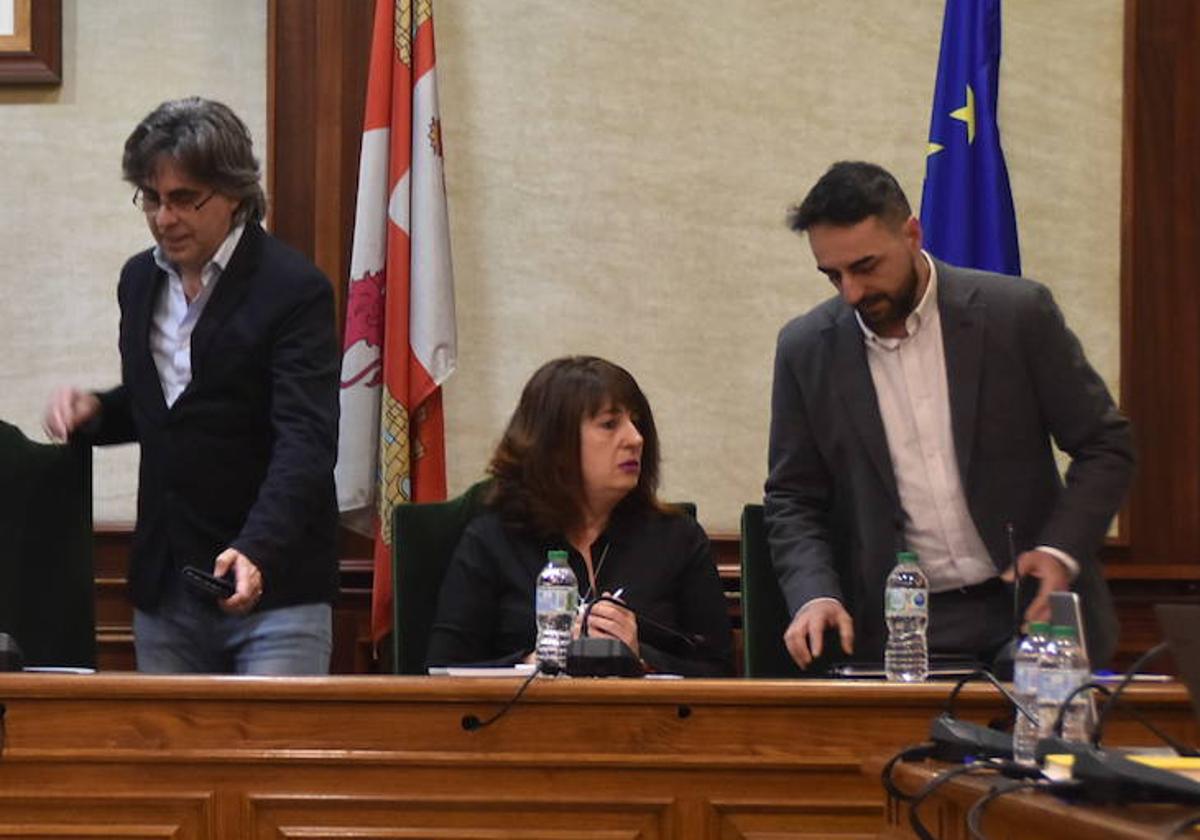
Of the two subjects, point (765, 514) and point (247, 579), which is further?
point (765, 514)

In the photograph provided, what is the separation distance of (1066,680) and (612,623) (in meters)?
1.30

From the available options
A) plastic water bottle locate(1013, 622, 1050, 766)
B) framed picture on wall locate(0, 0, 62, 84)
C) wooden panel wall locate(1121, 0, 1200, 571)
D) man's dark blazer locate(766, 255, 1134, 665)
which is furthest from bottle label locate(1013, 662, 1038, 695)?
framed picture on wall locate(0, 0, 62, 84)

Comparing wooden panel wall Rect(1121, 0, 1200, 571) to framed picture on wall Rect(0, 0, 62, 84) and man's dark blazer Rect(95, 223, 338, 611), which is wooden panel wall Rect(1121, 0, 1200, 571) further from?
framed picture on wall Rect(0, 0, 62, 84)

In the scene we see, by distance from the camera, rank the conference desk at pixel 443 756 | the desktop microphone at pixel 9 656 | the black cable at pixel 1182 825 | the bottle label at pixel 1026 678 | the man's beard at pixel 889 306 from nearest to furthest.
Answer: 1. the black cable at pixel 1182 825
2. the bottle label at pixel 1026 678
3. the conference desk at pixel 443 756
4. the desktop microphone at pixel 9 656
5. the man's beard at pixel 889 306

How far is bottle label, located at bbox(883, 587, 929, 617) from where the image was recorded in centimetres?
354

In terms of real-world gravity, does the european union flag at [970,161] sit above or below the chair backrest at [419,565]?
above

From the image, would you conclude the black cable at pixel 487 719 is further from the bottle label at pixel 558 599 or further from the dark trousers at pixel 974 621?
the dark trousers at pixel 974 621

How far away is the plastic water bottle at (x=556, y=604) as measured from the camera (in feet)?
11.7

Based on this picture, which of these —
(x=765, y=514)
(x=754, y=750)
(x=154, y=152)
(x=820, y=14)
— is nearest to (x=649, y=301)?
(x=820, y=14)

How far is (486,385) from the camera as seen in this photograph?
4.92 m

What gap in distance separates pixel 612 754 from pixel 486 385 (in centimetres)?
204

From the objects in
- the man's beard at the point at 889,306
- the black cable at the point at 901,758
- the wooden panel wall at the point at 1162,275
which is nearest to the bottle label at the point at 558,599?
the man's beard at the point at 889,306

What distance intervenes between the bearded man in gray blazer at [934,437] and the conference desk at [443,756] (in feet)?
1.60

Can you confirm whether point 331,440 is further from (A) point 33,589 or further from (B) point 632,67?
(B) point 632,67
